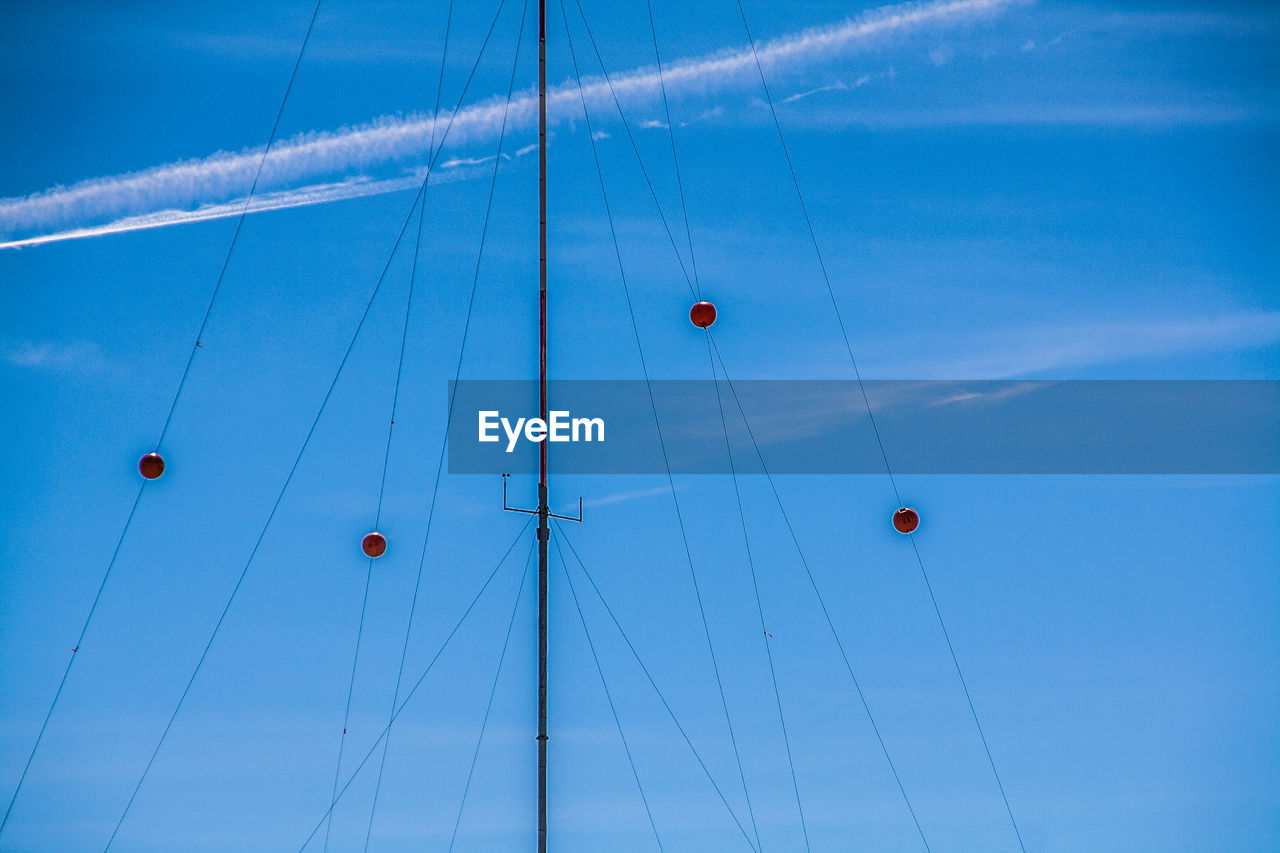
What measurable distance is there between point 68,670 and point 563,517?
578 centimetres

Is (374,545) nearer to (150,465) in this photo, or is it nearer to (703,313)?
(150,465)

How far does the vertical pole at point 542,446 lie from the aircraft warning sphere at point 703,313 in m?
1.57

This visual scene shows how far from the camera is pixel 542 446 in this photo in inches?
443

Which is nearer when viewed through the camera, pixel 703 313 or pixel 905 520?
pixel 703 313

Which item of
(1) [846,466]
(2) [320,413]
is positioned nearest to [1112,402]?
(1) [846,466]

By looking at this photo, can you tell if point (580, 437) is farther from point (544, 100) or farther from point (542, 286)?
point (544, 100)

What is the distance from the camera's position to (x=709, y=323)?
1121 cm

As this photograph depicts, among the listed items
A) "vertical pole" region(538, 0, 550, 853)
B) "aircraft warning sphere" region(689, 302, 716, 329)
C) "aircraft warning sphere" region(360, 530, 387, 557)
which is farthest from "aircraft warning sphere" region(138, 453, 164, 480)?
"aircraft warning sphere" region(689, 302, 716, 329)

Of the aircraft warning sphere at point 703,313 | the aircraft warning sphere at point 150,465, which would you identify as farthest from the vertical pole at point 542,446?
the aircraft warning sphere at point 150,465

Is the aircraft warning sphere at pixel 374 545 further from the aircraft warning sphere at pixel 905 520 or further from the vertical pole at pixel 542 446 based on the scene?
the aircraft warning sphere at pixel 905 520

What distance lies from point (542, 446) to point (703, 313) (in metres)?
2.17

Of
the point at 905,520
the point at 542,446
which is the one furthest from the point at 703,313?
the point at 905,520

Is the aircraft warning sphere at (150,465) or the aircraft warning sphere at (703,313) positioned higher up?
the aircraft warning sphere at (703,313)

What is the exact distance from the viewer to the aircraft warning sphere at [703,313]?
11.2 m
